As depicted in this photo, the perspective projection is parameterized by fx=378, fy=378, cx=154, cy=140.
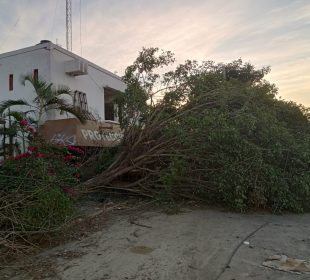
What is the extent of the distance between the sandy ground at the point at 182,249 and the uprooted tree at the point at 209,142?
0.80m

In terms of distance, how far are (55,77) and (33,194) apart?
8.05 metres

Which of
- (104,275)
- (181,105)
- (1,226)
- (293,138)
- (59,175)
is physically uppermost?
(181,105)

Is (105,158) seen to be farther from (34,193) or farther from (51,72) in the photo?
(34,193)

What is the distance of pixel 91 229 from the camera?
7422 millimetres

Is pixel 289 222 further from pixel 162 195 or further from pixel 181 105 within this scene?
pixel 181 105

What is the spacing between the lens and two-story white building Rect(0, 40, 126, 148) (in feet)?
42.2

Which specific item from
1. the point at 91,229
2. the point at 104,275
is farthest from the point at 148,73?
the point at 104,275

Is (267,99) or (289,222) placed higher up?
(267,99)

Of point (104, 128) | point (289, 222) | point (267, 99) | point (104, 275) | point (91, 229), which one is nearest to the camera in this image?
point (104, 275)

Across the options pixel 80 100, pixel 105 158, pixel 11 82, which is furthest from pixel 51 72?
pixel 105 158

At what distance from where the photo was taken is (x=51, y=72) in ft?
44.0

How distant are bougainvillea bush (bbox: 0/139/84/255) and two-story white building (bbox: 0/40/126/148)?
4.71 meters

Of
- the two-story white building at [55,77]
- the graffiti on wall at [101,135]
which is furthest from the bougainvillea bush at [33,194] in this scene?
the two-story white building at [55,77]

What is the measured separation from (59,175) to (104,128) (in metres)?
6.21
